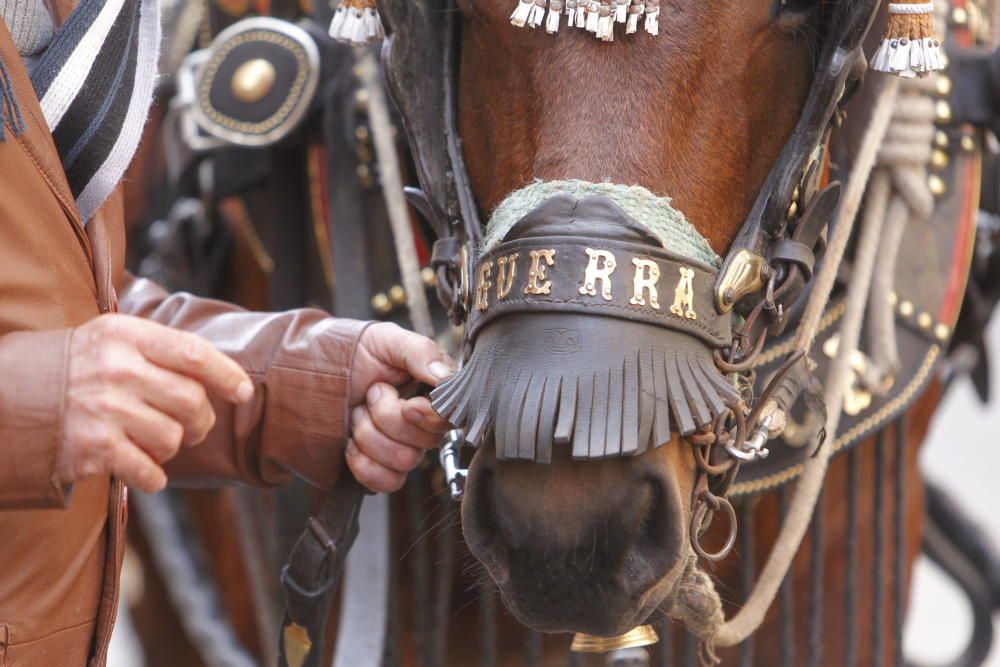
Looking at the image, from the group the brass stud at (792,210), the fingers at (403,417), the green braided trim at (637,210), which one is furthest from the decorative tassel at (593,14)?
the fingers at (403,417)

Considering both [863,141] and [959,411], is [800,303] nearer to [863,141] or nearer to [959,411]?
[863,141]

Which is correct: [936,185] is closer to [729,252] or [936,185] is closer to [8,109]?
[729,252]

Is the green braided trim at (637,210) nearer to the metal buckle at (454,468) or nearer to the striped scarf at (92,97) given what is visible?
the metal buckle at (454,468)

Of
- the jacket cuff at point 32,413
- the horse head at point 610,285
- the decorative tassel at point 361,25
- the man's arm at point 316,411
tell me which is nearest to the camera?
the jacket cuff at point 32,413

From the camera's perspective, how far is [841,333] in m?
1.48

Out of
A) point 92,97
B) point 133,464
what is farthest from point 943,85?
point 133,464

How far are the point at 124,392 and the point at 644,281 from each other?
0.40 meters

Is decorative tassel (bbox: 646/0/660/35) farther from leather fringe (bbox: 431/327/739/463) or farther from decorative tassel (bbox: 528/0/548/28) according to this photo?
leather fringe (bbox: 431/327/739/463)

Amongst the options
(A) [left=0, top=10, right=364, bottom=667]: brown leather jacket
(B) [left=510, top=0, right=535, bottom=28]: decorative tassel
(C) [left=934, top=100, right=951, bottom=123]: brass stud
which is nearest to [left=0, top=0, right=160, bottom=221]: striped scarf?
(A) [left=0, top=10, right=364, bottom=667]: brown leather jacket

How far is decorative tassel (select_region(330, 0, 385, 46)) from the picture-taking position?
52.2 inches

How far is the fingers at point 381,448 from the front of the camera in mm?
1226

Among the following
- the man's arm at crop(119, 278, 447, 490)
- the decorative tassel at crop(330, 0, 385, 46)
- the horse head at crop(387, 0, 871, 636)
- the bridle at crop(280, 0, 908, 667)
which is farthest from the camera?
the decorative tassel at crop(330, 0, 385, 46)

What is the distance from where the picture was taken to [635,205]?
3.44ft

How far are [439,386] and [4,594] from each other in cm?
38
